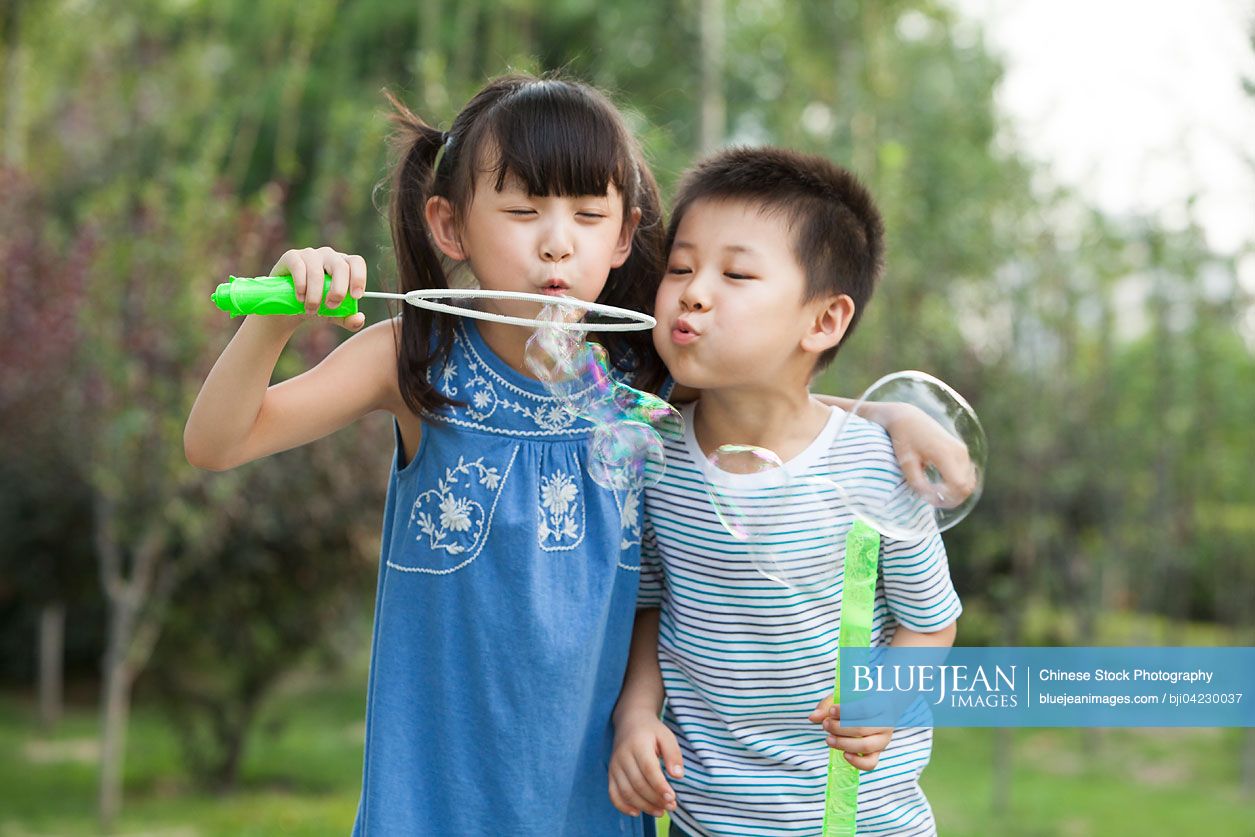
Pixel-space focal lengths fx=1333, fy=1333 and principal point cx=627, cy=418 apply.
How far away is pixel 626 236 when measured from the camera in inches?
72.8

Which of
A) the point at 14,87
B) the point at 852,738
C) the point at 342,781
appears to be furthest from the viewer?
the point at 14,87

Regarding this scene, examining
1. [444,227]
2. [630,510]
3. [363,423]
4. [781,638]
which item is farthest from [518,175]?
[363,423]

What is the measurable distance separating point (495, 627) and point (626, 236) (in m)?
0.56

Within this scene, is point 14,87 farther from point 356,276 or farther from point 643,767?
point 643,767

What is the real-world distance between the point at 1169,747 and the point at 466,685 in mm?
7597

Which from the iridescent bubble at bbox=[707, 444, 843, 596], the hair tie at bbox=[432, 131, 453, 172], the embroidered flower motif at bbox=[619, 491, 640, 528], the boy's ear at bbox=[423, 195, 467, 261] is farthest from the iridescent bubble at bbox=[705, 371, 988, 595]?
the hair tie at bbox=[432, 131, 453, 172]

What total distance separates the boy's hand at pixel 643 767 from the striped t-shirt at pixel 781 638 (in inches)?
2.7

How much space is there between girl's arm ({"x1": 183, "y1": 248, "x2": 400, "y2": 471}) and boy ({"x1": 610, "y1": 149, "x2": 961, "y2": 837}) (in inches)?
15.9

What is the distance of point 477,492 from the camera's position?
1808mm

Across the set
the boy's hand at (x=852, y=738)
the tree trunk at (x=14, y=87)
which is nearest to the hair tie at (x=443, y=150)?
the boy's hand at (x=852, y=738)

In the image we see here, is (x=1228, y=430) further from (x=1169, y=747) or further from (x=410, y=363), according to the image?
(x=410, y=363)

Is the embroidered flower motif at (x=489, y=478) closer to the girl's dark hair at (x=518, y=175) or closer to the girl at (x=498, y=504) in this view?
the girl at (x=498, y=504)

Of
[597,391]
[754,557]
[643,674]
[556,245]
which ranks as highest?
[556,245]

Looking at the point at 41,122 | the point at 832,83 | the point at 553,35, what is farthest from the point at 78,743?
the point at 553,35
